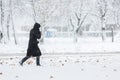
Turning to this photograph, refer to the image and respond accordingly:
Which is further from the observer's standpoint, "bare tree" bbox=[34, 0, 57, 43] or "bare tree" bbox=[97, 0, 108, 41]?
"bare tree" bbox=[97, 0, 108, 41]

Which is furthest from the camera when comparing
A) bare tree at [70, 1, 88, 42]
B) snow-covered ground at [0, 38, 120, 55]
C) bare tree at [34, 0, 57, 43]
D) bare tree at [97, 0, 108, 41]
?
bare tree at [70, 1, 88, 42]

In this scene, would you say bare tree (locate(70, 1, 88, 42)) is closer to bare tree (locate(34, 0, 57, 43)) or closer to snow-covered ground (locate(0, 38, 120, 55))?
bare tree (locate(34, 0, 57, 43))

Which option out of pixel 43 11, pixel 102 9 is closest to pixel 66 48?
pixel 43 11

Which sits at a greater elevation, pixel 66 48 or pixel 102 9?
pixel 102 9

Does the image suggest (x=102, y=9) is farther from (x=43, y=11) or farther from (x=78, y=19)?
(x=43, y=11)

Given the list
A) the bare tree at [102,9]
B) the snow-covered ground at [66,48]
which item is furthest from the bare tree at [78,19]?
the snow-covered ground at [66,48]

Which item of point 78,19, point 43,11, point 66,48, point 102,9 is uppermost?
point 102,9

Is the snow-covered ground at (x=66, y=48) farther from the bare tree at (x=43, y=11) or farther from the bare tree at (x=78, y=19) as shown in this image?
the bare tree at (x=78, y=19)

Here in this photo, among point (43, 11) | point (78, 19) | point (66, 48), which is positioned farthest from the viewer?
point (78, 19)

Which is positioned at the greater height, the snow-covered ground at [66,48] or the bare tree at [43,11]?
the bare tree at [43,11]

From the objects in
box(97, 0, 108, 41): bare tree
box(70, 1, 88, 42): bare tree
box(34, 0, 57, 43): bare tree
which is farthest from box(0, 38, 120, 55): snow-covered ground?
box(70, 1, 88, 42): bare tree

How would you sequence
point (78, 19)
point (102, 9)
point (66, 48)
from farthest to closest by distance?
point (78, 19) < point (102, 9) < point (66, 48)

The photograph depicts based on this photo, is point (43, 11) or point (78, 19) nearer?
point (43, 11)

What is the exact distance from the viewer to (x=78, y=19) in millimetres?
47719
